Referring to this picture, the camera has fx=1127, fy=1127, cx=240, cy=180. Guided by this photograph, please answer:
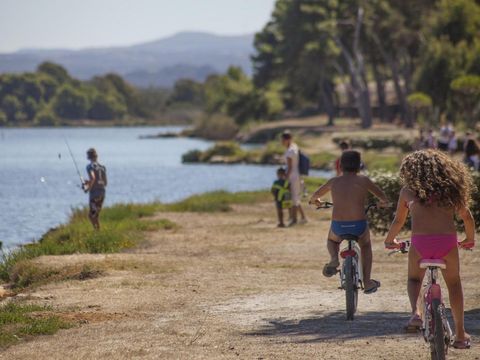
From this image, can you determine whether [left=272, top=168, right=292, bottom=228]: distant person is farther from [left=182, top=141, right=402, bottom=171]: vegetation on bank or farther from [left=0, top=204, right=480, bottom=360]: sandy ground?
[left=182, top=141, right=402, bottom=171]: vegetation on bank

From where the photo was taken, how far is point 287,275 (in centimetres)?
1554

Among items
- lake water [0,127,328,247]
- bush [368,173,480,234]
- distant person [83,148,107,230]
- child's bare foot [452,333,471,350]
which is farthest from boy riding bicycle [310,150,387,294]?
distant person [83,148,107,230]

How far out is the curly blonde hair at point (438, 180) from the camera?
8703 mm

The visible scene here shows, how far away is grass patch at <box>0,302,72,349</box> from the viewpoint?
1074cm

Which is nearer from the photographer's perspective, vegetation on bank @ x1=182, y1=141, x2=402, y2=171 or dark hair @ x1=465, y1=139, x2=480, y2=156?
dark hair @ x1=465, y1=139, x2=480, y2=156

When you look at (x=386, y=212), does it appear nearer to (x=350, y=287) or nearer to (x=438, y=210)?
(x=350, y=287)

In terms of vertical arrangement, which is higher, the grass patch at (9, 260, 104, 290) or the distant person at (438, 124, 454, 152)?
the grass patch at (9, 260, 104, 290)

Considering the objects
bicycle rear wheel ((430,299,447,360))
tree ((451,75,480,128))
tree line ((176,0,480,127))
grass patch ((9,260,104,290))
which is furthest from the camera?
tree line ((176,0,480,127))

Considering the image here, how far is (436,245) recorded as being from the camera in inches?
340

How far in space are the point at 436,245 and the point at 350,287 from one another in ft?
8.39

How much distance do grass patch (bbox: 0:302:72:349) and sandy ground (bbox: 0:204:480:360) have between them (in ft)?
0.53

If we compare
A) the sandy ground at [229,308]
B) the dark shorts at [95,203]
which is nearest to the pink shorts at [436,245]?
the sandy ground at [229,308]

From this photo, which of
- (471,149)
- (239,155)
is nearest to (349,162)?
(471,149)

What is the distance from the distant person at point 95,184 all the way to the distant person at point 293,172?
377 centimetres
